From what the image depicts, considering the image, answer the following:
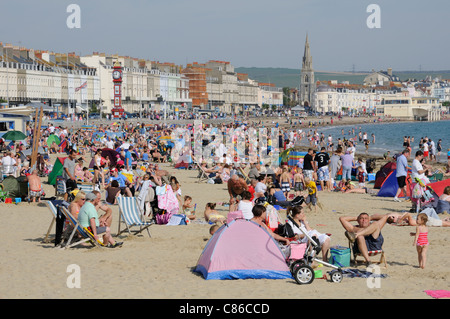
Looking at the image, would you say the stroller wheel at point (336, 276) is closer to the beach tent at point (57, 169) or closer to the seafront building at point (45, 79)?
the beach tent at point (57, 169)

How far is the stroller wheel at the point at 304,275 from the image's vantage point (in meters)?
8.23

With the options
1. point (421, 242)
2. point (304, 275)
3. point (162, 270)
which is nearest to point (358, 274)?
point (304, 275)

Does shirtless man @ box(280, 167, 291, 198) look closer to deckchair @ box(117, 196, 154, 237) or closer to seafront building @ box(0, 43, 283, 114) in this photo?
deckchair @ box(117, 196, 154, 237)

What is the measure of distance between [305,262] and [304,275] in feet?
1.33

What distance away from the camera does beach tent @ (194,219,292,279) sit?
8.52 metres

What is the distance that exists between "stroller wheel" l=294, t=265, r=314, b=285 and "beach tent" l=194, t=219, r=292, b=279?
0.31m

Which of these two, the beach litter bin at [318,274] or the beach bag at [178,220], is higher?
the beach bag at [178,220]

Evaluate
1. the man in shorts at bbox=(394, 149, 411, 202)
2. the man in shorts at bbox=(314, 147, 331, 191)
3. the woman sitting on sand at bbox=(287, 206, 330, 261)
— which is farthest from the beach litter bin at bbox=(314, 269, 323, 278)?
the man in shorts at bbox=(314, 147, 331, 191)

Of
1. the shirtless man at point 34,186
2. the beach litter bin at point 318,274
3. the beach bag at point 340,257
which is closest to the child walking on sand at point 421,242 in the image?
the beach bag at point 340,257

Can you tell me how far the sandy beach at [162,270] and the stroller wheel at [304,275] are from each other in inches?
3.3

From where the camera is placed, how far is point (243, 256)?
862 cm

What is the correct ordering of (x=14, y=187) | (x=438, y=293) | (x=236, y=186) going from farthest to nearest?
(x=14, y=187), (x=236, y=186), (x=438, y=293)

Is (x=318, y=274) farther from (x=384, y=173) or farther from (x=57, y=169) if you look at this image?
(x=384, y=173)
